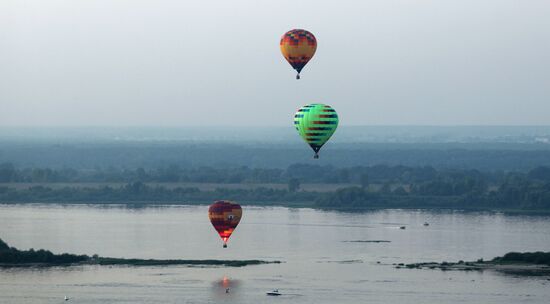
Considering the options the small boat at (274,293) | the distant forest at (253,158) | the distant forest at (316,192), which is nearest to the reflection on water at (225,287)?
the small boat at (274,293)

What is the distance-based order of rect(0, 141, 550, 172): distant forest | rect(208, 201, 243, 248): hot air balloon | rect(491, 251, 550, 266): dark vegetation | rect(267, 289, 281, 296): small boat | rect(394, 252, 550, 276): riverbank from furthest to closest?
rect(0, 141, 550, 172): distant forest
rect(491, 251, 550, 266): dark vegetation
rect(394, 252, 550, 276): riverbank
rect(208, 201, 243, 248): hot air balloon
rect(267, 289, 281, 296): small boat

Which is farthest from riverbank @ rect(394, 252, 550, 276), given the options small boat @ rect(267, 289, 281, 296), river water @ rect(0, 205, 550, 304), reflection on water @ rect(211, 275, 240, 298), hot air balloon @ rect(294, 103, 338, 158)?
hot air balloon @ rect(294, 103, 338, 158)

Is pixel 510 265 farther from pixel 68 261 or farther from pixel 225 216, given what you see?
pixel 68 261

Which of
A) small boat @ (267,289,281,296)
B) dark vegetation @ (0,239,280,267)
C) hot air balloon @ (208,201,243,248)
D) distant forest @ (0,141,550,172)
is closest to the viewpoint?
small boat @ (267,289,281,296)

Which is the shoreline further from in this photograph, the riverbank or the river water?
the riverbank

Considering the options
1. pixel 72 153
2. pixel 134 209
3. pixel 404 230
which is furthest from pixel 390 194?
pixel 72 153

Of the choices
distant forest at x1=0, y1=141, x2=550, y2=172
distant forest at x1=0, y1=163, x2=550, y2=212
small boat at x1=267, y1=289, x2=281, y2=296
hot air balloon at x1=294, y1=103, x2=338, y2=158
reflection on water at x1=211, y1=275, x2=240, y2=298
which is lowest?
small boat at x1=267, y1=289, x2=281, y2=296

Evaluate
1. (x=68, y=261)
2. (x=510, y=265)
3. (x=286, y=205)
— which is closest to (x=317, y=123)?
(x=510, y=265)
